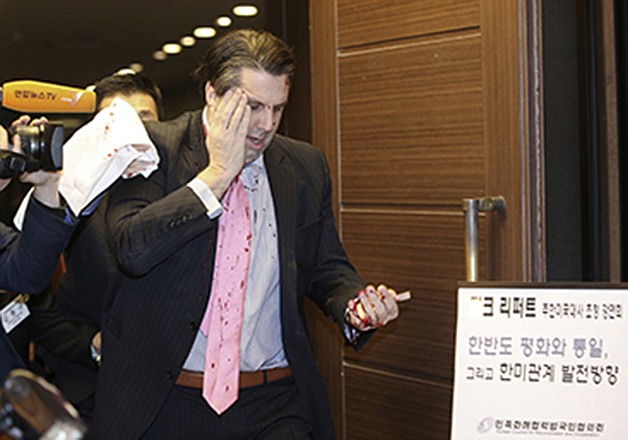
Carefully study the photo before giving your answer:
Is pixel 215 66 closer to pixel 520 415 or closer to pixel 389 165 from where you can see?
pixel 389 165

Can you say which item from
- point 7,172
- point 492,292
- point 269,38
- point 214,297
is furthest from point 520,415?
point 7,172

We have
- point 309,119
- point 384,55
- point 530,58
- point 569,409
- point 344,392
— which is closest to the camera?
point 569,409

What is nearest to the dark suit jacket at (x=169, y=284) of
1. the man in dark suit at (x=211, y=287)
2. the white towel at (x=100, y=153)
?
the man in dark suit at (x=211, y=287)

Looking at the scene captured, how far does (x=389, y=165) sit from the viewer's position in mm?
2934

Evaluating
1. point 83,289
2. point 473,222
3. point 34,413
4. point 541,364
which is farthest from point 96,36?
point 34,413

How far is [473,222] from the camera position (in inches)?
97.0

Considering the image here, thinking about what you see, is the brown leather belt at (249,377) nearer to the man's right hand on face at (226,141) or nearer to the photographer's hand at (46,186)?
the man's right hand on face at (226,141)

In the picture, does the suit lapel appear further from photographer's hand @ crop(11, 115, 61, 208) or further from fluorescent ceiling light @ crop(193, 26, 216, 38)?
fluorescent ceiling light @ crop(193, 26, 216, 38)

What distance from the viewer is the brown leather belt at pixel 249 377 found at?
211cm

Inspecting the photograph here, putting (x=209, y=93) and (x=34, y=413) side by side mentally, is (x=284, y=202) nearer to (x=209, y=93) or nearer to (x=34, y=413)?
(x=209, y=93)

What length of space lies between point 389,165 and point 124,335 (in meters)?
1.16

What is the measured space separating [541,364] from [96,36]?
2050 millimetres

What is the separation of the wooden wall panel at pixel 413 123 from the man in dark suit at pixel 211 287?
Result: 664mm

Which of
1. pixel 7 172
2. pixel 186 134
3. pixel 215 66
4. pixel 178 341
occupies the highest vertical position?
pixel 215 66
